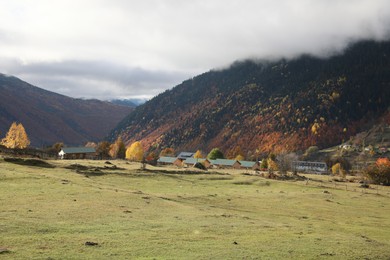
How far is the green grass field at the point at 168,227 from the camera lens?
82.6ft

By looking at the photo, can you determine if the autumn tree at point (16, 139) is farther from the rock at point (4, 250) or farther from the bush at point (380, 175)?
the rock at point (4, 250)

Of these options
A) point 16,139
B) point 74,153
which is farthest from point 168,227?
point 16,139

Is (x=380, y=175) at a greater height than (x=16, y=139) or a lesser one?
lesser

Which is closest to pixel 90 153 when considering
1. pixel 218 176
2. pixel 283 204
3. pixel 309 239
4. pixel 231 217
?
pixel 218 176

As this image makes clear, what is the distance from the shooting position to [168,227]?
34219 mm

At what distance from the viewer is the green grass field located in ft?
82.6

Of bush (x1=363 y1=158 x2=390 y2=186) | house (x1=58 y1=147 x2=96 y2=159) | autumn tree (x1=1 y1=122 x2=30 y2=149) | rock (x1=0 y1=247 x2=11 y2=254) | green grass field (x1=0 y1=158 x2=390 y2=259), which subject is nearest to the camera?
rock (x1=0 y1=247 x2=11 y2=254)

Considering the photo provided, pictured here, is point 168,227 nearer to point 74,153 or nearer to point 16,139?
point 74,153

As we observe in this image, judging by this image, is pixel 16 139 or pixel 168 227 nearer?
pixel 168 227

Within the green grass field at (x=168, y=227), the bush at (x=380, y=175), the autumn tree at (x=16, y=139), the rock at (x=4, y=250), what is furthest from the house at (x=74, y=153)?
the rock at (x=4, y=250)

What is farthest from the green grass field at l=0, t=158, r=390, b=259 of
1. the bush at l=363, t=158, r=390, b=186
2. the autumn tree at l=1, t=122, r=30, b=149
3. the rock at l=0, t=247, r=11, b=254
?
the autumn tree at l=1, t=122, r=30, b=149

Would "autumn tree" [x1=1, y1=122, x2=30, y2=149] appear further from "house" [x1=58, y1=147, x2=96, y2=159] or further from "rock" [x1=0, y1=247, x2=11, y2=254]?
"rock" [x1=0, y1=247, x2=11, y2=254]

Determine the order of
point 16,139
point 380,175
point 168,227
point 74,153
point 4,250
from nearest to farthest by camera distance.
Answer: point 4,250, point 168,227, point 380,175, point 74,153, point 16,139

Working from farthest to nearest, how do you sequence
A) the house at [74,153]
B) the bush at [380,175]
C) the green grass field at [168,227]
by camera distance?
the house at [74,153] → the bush at [380,175] → the green grass field at [168,227]
